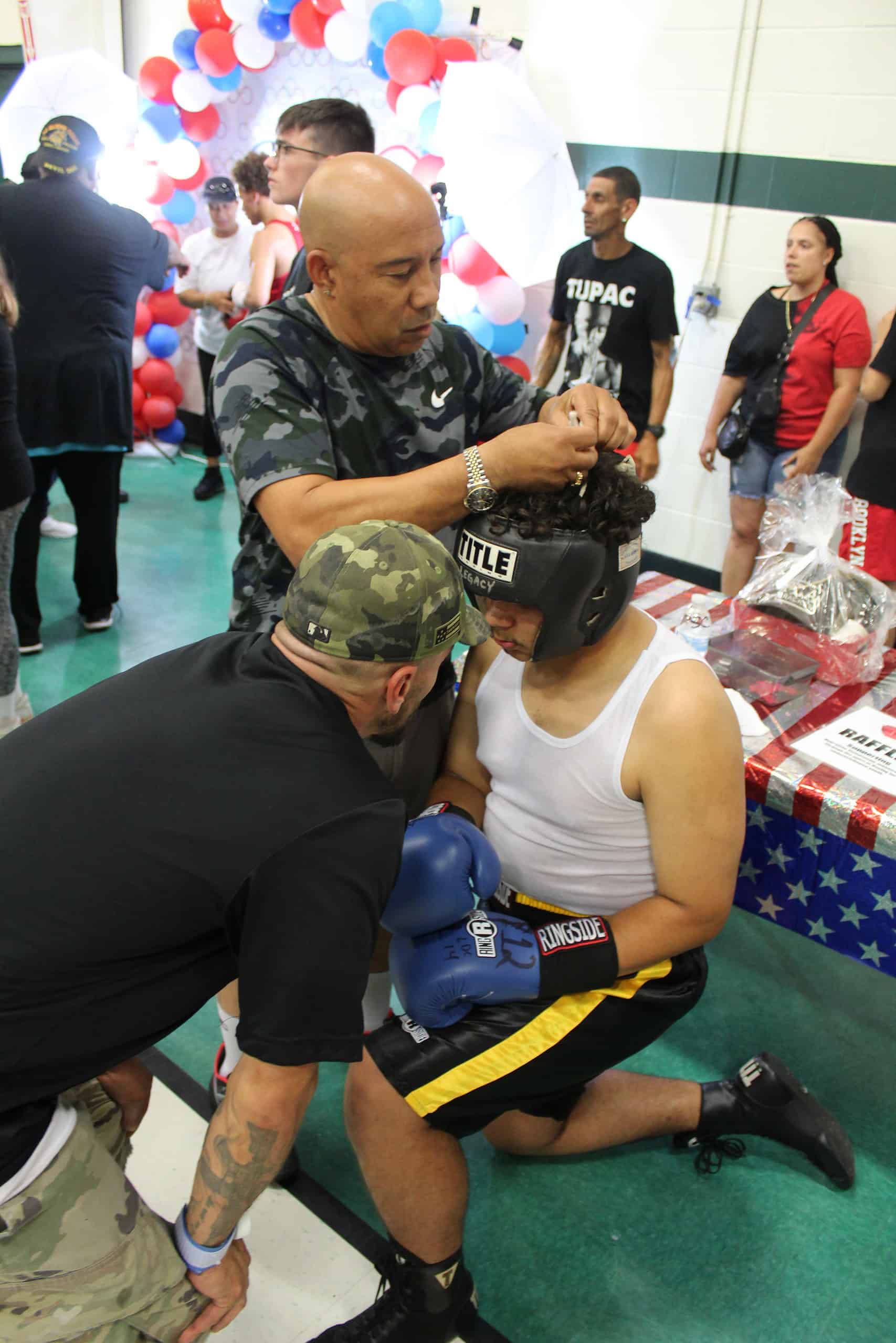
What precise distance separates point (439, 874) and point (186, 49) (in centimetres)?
626

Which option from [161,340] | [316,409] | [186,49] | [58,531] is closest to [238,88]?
[186,49]

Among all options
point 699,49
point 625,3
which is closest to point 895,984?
point 699,49

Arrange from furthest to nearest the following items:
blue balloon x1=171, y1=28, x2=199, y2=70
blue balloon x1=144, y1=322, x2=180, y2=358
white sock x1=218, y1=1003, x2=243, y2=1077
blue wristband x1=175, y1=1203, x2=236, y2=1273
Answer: blue balloon x1=144, y1=322, x2=180, y2=358
blue balloon x1=171, y1=28, x2=199, y2=70
white sock x1=218, y1=1003, x2=243, y2=1077
blue wristband x1=175, y1=1203, x2=236, y2=1273

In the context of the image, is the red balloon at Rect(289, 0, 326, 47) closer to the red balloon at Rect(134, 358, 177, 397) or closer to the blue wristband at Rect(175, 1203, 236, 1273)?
the red balloon at Rect(134, 358, 177, 397)

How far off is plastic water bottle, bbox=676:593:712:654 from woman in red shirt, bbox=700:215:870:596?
6.34ft

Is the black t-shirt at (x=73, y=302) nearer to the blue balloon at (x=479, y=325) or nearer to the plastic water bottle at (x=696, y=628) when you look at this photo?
the blue balloon at (x=479, y=325)

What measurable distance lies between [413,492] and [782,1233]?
1592 mm

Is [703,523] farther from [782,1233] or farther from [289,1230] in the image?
[289,1230]

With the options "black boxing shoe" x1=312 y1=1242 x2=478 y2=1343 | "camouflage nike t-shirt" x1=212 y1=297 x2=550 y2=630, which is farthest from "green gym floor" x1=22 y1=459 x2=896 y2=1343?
"camouflage nike t-shirt" x1=212 y1=297 x2=550 y2=630

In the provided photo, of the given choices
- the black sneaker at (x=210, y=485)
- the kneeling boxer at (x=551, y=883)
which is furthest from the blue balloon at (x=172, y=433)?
the kneeling boxer at (x=551, y=883)

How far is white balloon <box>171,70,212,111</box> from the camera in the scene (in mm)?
6039

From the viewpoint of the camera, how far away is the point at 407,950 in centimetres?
162

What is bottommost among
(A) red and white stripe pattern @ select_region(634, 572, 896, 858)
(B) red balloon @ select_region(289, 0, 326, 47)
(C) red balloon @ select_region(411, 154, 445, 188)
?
(A) red and white stripe pattern @ select_region(634, 572, 896, 858)

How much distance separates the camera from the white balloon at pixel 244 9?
17.9 ft
